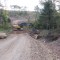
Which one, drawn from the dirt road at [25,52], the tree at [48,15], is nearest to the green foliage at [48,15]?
the tree at [48,15]

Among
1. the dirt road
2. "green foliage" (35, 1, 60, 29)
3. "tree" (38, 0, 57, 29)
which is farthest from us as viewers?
"tree" (38, 0, 57, 29)

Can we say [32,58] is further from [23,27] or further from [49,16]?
[23,27]

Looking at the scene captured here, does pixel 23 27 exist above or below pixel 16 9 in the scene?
below

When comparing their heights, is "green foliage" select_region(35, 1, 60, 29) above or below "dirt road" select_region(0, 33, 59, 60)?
above

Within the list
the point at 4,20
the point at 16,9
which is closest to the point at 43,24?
the point at 4,20

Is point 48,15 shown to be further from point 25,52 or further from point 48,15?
point 25,52

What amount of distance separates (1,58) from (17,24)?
34.5 meters

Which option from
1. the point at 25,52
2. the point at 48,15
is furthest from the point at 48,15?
the point at 25,52

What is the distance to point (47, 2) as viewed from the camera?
107 feet

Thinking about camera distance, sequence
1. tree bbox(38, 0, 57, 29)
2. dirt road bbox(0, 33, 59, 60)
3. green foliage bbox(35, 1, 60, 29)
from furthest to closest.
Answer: tree bbox(38, 0, 57, 29)
green foliage bbox(35, 1, 60, 29)
dirt road bbox(0, 33, 59, 60)

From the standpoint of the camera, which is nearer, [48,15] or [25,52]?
[25,52]

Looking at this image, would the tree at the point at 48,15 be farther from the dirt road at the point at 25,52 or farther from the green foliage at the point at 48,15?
the dirt road at the point at 25,52

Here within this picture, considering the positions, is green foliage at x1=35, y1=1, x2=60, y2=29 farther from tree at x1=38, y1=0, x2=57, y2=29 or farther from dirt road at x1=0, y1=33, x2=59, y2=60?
dirt road at x1=0, y1=33, x2=59, y2=60

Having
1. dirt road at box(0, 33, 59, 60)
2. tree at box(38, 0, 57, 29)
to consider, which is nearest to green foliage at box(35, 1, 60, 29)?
tree at box(38, 0, 57, 29)
